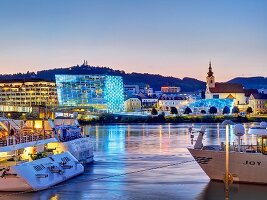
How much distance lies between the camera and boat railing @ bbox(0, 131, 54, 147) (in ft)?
82.6

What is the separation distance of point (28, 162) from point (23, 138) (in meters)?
2.84

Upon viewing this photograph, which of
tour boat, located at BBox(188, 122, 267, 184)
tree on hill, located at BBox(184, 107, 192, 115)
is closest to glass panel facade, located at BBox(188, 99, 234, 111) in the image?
tree on hill, located at BBox(184, 107, 192, 115)

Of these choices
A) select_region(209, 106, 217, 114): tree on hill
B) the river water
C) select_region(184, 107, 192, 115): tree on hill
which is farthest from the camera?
select_region(184, 107, 192, 115): tree on hill

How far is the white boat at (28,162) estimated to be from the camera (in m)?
23.6

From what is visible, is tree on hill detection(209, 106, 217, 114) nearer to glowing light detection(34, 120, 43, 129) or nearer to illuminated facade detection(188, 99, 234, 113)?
illuminated facade detection(188, 99, 234, 113)

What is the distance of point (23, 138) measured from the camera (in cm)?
2705

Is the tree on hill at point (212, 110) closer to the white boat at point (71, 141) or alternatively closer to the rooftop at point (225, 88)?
the rooftop at point (225, 88)

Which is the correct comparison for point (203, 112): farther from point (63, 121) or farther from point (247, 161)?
point (247, 161)

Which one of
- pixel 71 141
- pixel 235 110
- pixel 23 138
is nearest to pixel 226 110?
pixel 235 110

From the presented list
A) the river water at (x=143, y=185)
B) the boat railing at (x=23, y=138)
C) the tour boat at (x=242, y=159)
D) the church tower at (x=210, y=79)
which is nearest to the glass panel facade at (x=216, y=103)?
the church tower at (x=210, y=79)

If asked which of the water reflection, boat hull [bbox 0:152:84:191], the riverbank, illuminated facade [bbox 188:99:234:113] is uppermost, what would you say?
illuminated facade [bbox 188:99:234:113]

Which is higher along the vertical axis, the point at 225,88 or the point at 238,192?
the point at 225,88

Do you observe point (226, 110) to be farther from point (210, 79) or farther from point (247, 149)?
point (247, 149)

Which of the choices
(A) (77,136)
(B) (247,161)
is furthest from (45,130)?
(B) (247,161)
